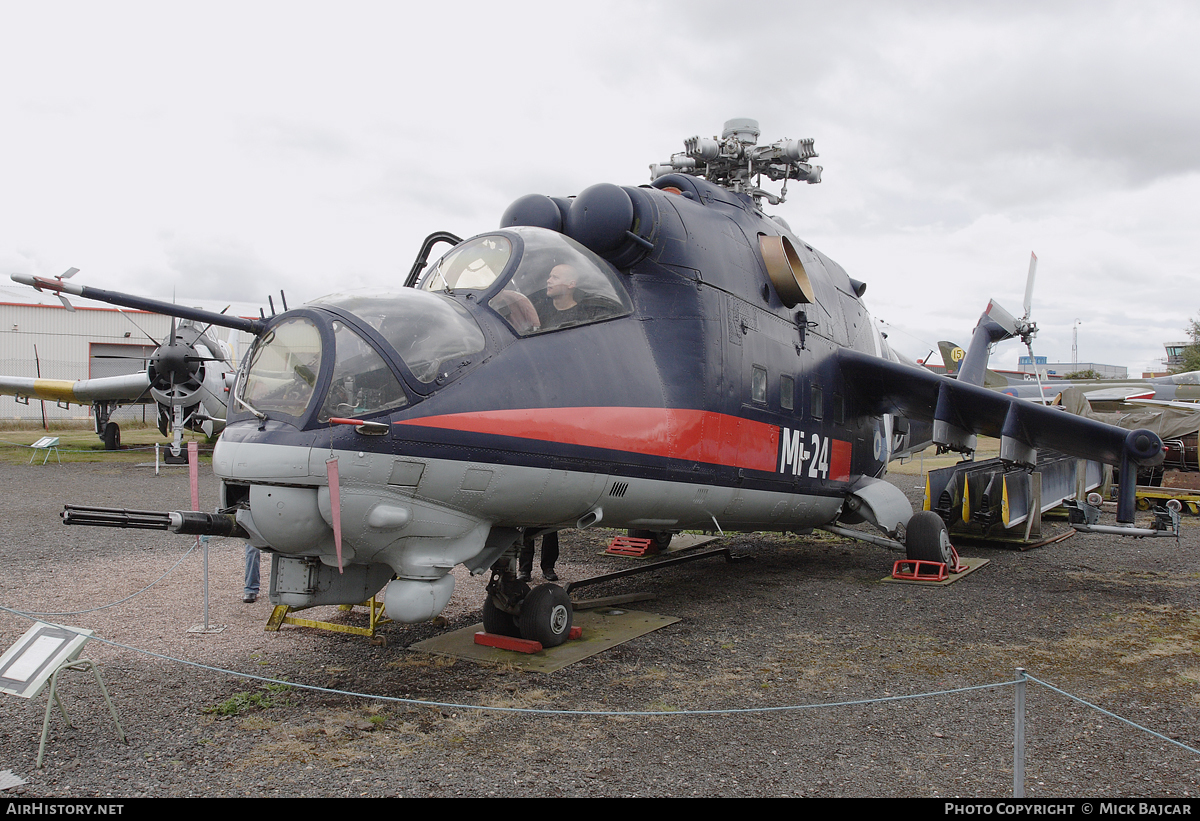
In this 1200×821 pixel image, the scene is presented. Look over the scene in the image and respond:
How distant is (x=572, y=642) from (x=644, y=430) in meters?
2.05

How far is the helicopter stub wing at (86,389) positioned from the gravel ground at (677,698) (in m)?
19.3

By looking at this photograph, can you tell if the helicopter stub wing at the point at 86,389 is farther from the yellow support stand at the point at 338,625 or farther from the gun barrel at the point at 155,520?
the gun barrel at the point at 155,520

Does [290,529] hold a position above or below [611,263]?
below

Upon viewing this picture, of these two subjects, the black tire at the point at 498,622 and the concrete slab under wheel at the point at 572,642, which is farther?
the black tire at the point at 498,622

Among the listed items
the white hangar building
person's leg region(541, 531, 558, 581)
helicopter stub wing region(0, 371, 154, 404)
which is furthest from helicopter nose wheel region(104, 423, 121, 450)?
person's leg region(541, 531, 558, 581)

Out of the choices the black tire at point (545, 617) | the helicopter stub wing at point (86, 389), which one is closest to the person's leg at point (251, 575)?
the black tire at point (545, 617)

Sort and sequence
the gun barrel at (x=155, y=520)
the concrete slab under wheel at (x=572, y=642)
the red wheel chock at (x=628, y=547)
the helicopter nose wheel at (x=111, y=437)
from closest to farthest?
the gun barrel at (x=155, y=520)
the concrete slab under wheel at (x=572, y=642)
the red wheel chock at (x=628, y=547)
the helicopter nose wheel at (x=111, y=437)

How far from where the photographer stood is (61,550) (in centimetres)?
1131

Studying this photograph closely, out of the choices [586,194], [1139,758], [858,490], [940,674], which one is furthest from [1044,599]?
[586,194]

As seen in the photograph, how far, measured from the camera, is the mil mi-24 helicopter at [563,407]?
16.6 ft

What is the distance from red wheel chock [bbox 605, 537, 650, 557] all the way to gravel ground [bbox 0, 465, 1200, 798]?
169 centimetres
